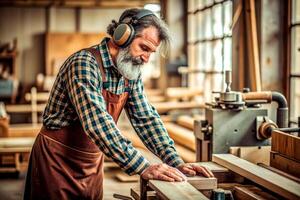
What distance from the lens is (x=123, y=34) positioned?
2723 millimetres

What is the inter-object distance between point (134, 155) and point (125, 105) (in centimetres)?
61

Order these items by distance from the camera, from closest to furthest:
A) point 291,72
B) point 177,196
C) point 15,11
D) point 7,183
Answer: point 177,196
point 291,72
point 7,183
point 15,11

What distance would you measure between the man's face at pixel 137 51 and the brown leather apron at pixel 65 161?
0.12m

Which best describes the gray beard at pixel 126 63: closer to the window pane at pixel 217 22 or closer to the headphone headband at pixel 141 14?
the headphone headband at pixel 141 14

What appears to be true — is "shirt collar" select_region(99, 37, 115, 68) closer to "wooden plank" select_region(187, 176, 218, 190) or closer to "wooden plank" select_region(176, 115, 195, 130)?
"wooden plank" select_region(187, 176, 218, 190)

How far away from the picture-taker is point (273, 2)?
4578mm

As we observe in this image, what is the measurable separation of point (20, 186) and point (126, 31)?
4280 mm

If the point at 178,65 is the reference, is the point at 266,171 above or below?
below

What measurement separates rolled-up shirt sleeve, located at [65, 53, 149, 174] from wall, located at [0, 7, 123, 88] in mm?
8634

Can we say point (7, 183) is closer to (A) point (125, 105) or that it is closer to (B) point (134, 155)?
(A) point (125, 105)

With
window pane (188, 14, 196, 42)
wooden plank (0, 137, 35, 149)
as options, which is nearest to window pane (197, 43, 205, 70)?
window pane (188, 14, 196, 42)

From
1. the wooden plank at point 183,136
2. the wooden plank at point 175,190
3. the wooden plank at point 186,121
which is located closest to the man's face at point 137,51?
the wooden plank at point 175,190

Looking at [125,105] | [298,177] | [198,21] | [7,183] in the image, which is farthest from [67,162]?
[198,21]

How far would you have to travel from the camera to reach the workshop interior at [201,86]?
8.59 feet
